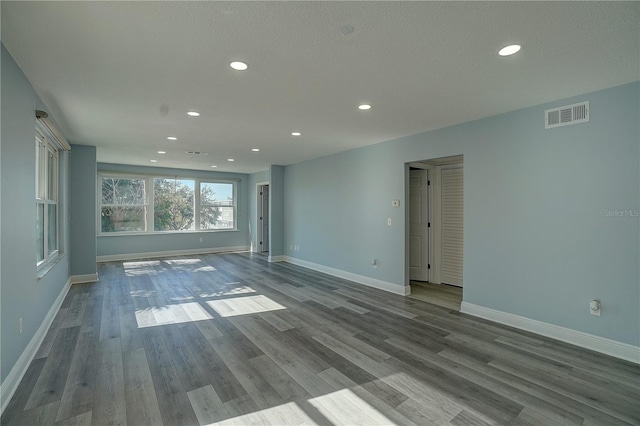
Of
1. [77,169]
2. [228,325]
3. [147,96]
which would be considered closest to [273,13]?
[147,96]

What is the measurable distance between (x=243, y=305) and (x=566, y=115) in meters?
4.48

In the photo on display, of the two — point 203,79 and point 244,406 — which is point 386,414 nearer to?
point 244,406

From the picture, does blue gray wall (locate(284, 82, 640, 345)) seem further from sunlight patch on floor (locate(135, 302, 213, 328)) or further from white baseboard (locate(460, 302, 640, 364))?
sunlight patch on floor (locate(135, 302, 213, 328))

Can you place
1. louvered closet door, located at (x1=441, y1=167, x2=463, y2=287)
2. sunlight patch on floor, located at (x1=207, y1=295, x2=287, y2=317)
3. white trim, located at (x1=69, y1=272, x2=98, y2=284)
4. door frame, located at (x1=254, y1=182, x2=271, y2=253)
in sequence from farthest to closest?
1. door frame, located at (x1=254, y1=182, x2=271, y2=253)
2. white trim, located at (x1=69, y1=272, x2=98, y2=284)
3. louvered closet door, located at (x1=441, y1=167, x2=463, y2=287)
4. sunlight patch on floor, located at (x1=207, y1=295, x2=287, y2=317)

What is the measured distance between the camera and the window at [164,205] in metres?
7.68

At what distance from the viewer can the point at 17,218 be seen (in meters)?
2.40

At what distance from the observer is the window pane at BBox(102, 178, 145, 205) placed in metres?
7.60

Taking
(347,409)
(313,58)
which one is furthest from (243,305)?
(313,58)

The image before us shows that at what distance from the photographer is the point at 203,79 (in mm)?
2660

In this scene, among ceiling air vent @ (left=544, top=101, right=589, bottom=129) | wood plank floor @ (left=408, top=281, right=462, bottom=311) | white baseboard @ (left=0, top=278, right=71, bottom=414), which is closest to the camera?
white baseboard @ (left=0, top=278, right=71, bottom=414)

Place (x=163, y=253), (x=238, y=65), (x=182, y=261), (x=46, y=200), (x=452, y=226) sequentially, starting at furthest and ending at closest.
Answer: (x=163, y=253), (x=182, y=261), (x=452, y=226), (x=46, y=200), (x=238, y=65)

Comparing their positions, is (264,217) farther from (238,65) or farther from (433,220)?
(238,65)

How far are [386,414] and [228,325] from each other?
217 cm

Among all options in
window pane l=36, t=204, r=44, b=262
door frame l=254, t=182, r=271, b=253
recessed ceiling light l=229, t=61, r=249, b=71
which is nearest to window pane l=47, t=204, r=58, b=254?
window pane l=36, t=204, r=44, b=262
